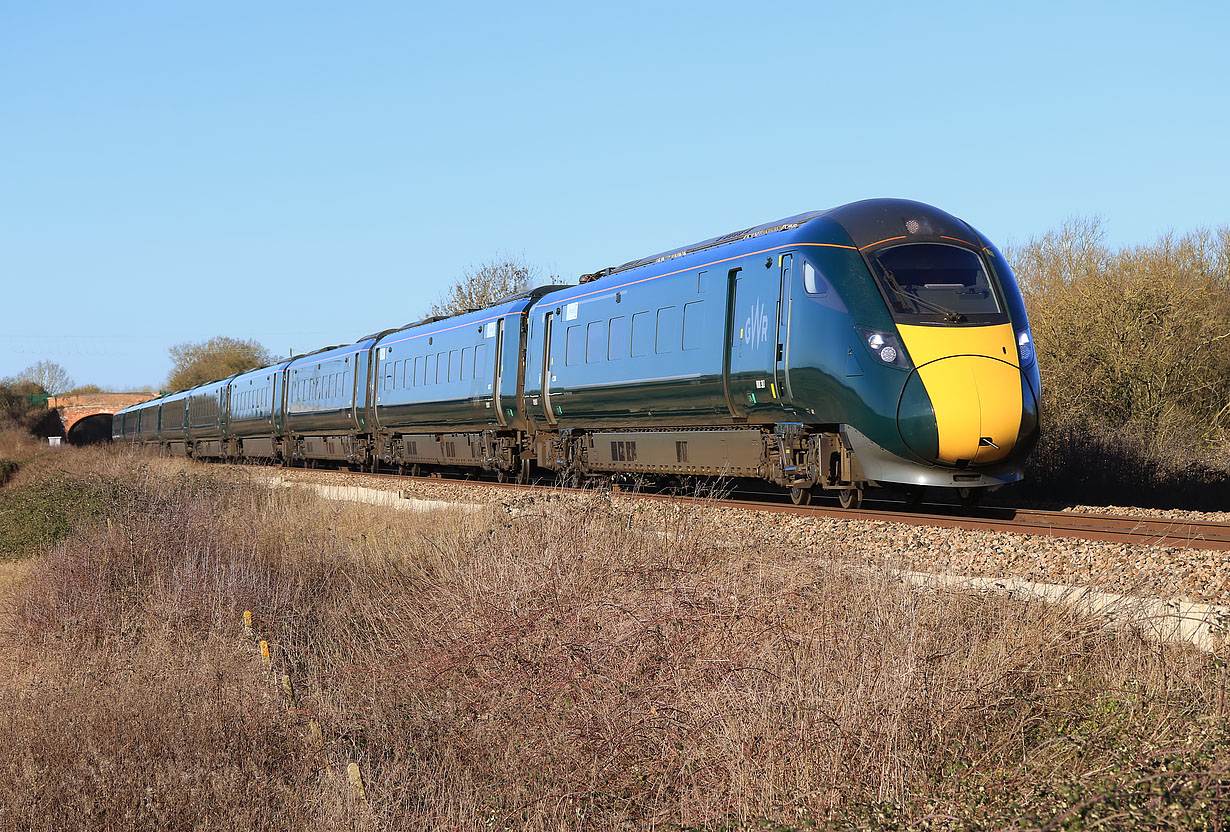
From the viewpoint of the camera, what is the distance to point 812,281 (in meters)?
12.6

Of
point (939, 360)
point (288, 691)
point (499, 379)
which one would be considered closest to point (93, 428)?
point (499, 379)

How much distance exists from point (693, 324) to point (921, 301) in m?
3.86

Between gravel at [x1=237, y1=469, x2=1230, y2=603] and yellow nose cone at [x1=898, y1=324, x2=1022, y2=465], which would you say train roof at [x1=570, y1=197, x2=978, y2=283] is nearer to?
yellow nose cone at [x1=898, y1=324, x2=1022, y2=465]

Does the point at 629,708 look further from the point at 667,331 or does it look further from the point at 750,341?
the point at 667,331

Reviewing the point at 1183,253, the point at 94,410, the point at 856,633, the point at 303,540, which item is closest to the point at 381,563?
the point at 303,540

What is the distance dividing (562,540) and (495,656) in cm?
198

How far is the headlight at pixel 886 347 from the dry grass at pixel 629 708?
288 centimetres

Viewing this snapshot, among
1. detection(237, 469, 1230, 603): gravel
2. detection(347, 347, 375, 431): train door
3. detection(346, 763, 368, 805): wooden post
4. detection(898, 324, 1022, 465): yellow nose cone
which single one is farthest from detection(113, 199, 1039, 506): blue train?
detection(346, 763, 368, 805): wooden post

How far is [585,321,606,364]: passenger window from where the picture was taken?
1752 centimetres

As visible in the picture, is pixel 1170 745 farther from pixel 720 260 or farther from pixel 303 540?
pixel 303 540

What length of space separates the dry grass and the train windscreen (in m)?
3.53

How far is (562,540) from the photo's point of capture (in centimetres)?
954

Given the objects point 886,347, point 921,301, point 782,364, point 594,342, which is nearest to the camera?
point 886,347

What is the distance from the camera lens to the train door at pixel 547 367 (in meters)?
19.2
